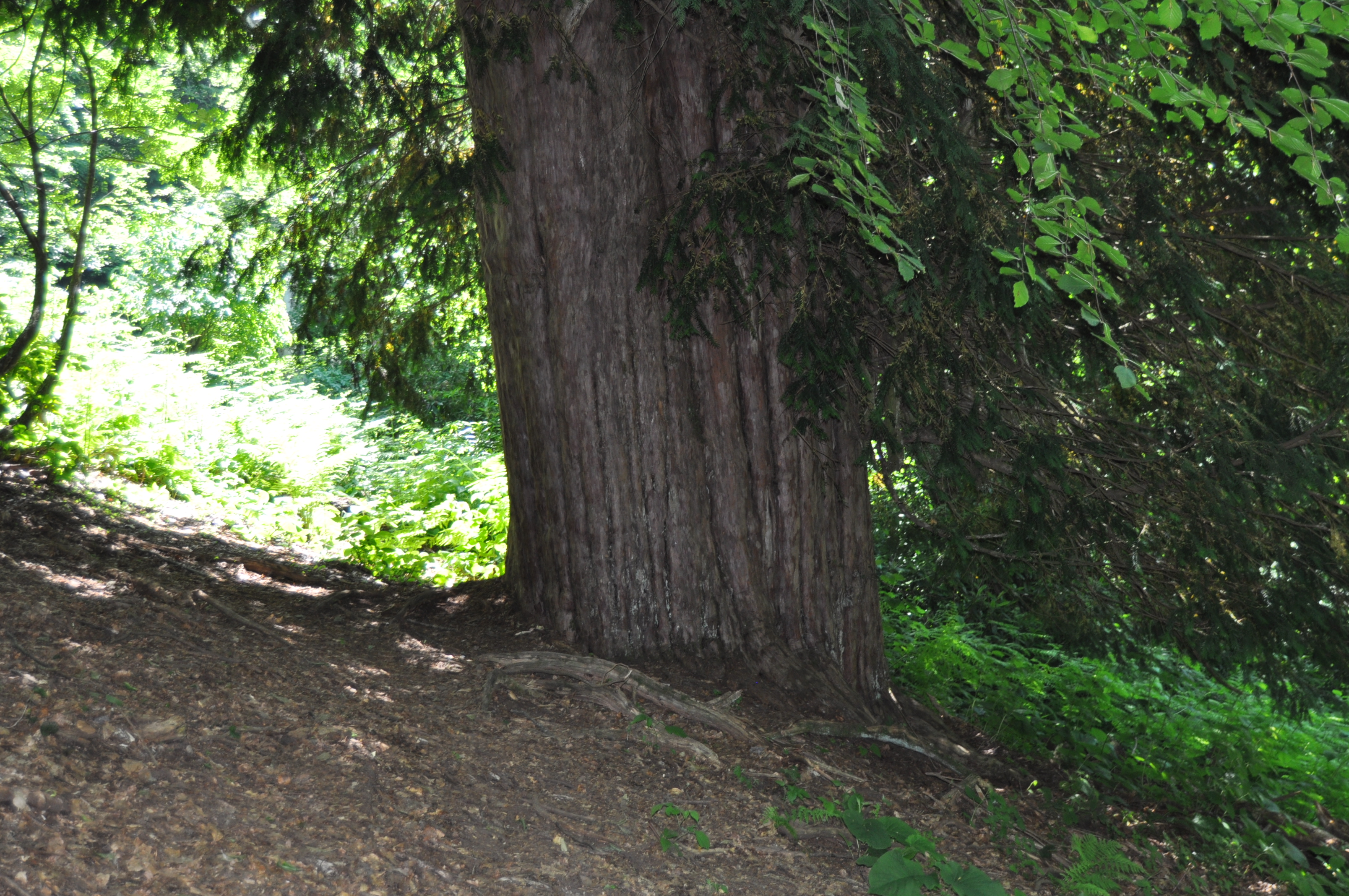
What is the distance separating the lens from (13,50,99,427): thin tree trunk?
24.9 ft

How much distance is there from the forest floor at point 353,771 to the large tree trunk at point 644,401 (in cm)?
33

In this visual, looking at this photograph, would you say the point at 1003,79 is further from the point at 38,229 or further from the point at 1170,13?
the point at 38,229

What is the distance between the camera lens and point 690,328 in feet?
13.3

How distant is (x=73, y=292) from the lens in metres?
7.69

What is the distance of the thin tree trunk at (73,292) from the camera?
24.9ft

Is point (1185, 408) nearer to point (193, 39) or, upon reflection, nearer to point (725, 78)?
point (725, 78)

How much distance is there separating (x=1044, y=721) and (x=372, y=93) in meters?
4.97

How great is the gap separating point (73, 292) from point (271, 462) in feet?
8.11

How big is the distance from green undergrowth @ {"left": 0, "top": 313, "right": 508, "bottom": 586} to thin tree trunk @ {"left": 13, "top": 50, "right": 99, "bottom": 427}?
0.14 metres

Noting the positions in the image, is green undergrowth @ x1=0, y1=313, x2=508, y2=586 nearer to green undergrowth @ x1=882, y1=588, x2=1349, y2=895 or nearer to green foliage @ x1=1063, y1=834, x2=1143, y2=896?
green undergrowth @ x1=882, y1=588, x2=1349, y2=895

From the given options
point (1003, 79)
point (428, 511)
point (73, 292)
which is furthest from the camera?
point (428, 511)

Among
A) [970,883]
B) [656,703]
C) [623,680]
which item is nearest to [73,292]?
[623,680]

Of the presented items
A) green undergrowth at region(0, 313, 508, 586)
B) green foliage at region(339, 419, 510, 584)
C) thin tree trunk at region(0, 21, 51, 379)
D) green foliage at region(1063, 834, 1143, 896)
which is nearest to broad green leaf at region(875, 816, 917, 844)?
green foliage at region(1063, 834, 1143, 896)

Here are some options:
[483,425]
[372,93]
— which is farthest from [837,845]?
[483,425]
